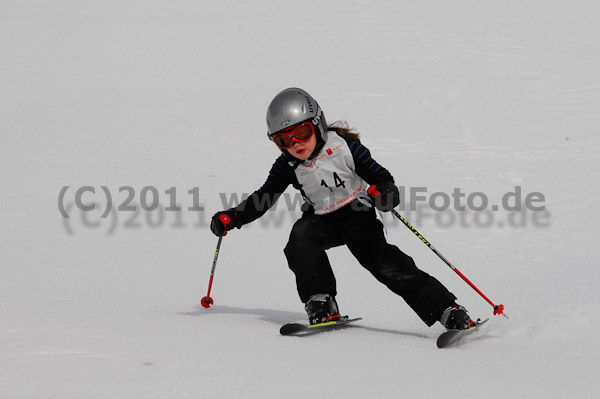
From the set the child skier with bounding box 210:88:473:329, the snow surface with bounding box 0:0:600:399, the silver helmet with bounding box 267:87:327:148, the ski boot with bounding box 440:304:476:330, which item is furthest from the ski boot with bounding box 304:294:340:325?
the silver helmet with bounding box 267:87:327:148

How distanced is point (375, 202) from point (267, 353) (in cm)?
106

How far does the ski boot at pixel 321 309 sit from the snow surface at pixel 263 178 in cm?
18

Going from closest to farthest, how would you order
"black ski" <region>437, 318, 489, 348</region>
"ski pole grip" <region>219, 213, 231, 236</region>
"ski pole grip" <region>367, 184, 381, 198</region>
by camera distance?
"black ski" <region>437, 318, 489, 348</region>
"ski pole grip" <region>367, 184, 381, 198</region>
"ski pole grip" <region>219, 213, 231, 236</region>

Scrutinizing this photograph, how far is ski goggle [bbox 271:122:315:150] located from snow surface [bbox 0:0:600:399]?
1.00 meters

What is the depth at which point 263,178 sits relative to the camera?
800 cm

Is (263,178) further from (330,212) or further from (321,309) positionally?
(321,309)

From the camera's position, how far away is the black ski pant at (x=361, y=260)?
3980 millimetres

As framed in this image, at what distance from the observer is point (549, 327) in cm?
412

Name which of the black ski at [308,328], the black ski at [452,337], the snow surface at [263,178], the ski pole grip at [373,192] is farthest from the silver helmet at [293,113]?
the black ski at [452,337]

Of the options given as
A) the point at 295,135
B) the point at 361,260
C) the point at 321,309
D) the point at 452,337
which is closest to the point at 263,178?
the point at 361,260

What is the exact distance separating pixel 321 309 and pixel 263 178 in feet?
13.7

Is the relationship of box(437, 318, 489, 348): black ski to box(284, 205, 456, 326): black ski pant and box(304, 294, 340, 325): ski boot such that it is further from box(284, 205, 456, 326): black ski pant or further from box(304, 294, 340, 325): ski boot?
box(304, 294, 340, 325): ski boot

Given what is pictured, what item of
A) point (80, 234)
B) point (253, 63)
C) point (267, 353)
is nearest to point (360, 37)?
point (253, 63)

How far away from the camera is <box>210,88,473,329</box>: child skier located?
3.96 metres
